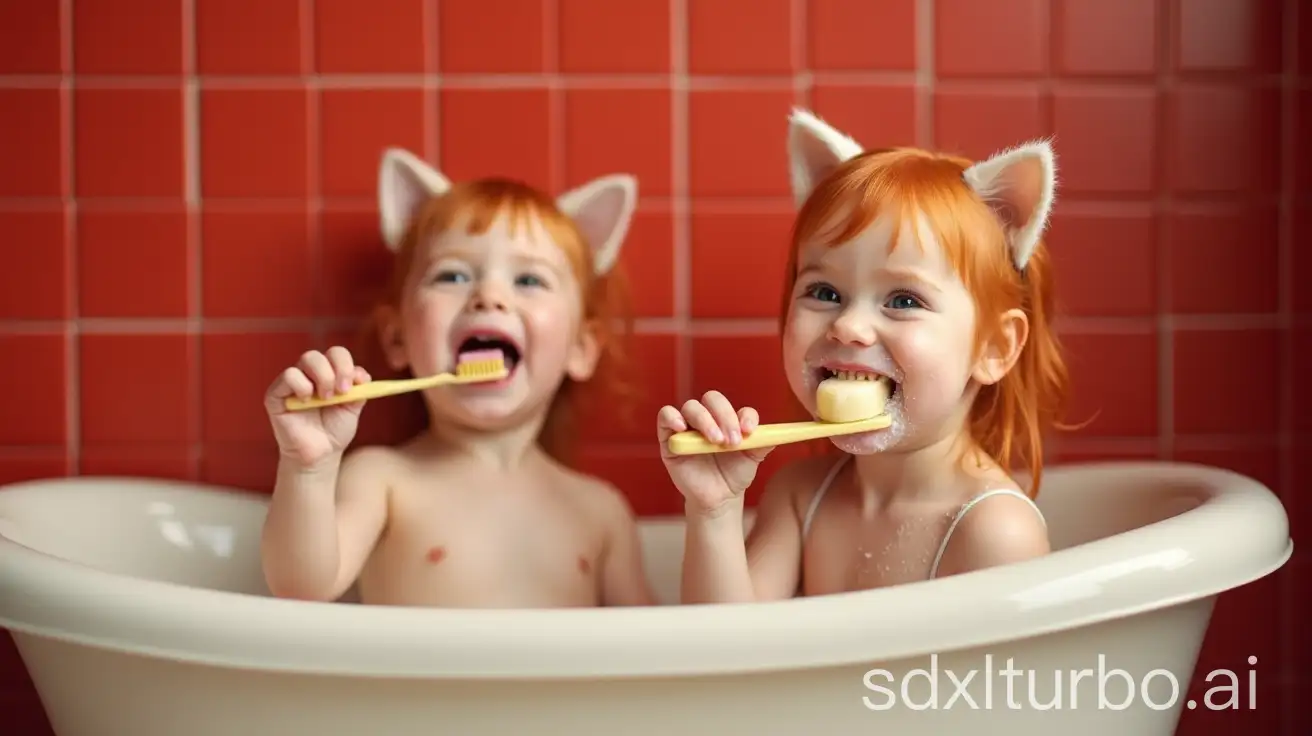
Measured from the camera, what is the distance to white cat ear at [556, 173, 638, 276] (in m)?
1.44

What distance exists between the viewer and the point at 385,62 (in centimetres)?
158

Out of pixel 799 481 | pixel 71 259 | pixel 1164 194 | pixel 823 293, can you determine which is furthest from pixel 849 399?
Result: pixel 71 259

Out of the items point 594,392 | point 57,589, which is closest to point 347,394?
point 57,589

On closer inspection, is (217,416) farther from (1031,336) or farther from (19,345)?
(1031,336)

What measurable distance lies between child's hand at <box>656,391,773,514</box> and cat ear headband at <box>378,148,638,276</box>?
0.46m

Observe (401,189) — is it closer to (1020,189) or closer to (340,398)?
(340,398)

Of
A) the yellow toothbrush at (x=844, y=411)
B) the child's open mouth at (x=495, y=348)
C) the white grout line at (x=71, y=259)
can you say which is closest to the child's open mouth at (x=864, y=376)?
the yellow toothbrush at (x=844, y=411)

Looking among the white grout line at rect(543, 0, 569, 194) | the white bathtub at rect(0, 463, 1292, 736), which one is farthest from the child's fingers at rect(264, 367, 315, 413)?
the white grout line at rect(543, 0, 569, 194)

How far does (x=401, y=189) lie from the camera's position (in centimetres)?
144

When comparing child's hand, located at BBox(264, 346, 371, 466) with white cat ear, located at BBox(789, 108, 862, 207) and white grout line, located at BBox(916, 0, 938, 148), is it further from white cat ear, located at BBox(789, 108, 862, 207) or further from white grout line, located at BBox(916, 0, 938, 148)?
white grout line, located at BBox(916, 0, 938, 148)

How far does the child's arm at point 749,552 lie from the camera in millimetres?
1070

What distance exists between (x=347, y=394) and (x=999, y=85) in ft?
3.18

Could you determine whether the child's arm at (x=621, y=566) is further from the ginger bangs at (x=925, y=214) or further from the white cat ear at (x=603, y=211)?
the ginger bangs at (x=925, y=214)

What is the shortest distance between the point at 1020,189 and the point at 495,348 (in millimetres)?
560
